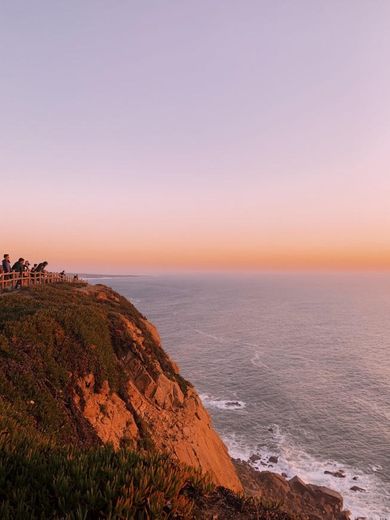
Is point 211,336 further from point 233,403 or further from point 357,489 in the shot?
point 357,489

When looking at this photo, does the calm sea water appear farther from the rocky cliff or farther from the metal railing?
the metal railing

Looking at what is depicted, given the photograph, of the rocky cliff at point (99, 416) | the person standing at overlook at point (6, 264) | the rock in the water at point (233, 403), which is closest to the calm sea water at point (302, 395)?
the rock in the water at point (233, 403)

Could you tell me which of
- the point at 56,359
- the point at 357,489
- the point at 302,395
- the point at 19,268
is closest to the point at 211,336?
the point at 302,395

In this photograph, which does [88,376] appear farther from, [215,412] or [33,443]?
[215,412]

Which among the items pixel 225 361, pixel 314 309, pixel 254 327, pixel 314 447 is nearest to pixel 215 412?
pixel 314 447

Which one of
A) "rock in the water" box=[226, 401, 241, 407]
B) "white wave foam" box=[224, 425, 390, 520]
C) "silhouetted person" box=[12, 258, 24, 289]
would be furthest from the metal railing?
"rock in the water" box=[226, 401, 241, 407]

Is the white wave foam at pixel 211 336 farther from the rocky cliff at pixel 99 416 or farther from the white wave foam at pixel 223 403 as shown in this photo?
the rocky cliff at pixel 99 416
